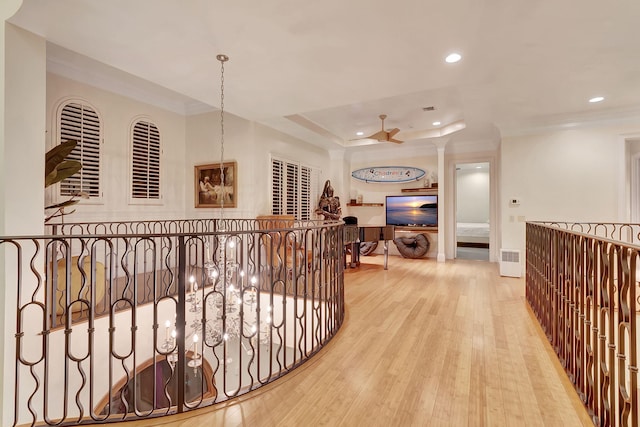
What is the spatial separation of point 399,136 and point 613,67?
163 inches

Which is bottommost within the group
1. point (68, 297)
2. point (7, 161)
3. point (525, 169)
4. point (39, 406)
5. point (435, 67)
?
point (39, 406)

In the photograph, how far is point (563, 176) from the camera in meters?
5.37

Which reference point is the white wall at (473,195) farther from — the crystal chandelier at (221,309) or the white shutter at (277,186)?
the crystal chandelier at (221,309)

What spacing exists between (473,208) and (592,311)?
9.50 m

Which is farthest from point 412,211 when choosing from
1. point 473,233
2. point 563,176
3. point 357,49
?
point 357,49

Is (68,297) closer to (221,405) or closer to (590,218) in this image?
(221,405)

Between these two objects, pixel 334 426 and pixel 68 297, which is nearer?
pixel 334 426

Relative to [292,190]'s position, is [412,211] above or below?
below

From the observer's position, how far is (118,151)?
16.3 ft

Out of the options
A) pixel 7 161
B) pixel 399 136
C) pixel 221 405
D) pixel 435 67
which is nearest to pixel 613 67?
pixel 435 67

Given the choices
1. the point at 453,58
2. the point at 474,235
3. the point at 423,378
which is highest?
the point at 453,58

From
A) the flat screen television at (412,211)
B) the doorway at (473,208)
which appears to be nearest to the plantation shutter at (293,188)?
the flat screen television at (412,211)

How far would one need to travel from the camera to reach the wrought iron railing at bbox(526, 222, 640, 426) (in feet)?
4.52

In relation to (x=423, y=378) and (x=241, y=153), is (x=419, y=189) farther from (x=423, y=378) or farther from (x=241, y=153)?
(x=423, y=378)
